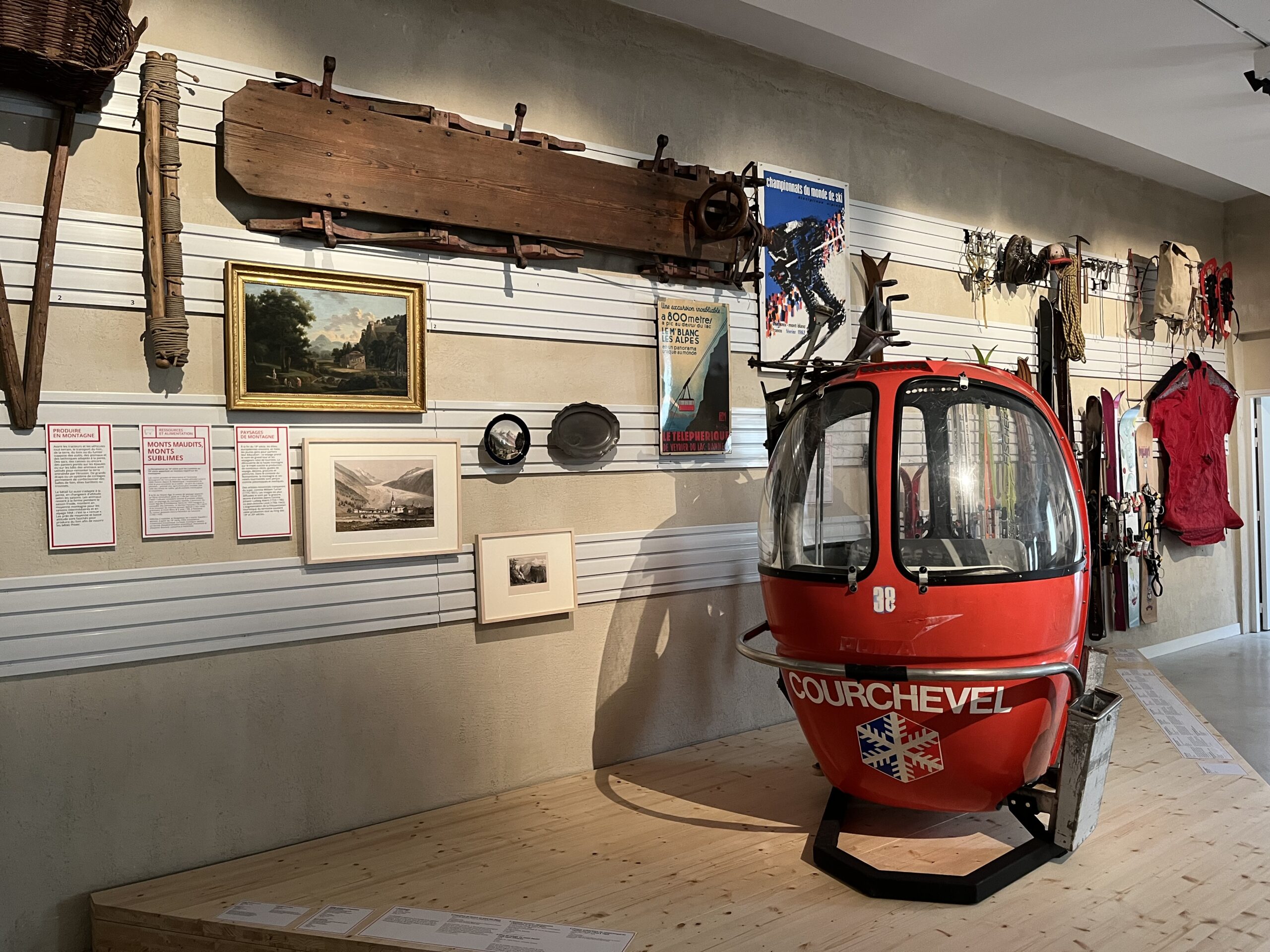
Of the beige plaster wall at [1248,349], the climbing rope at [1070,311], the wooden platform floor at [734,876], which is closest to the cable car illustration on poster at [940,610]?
the wooden platform floor at [734,876]

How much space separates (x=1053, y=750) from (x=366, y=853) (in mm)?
2372

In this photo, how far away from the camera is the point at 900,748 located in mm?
2975

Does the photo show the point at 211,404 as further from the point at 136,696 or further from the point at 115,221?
the point at 136,696

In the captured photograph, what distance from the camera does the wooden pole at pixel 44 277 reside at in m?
2.81

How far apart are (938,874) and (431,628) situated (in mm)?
1986

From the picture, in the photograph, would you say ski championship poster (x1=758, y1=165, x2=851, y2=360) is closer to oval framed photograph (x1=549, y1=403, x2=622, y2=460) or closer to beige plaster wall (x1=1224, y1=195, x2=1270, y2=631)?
oval framed photograph (x1=549, y1=403, x2=622, y2=460)

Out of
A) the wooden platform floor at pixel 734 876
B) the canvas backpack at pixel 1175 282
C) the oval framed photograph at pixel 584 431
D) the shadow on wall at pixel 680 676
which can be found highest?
the canvas backpack at pixel 1175 282

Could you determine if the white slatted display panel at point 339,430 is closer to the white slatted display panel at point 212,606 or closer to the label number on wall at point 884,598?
the white slatted display panel at point 212,606

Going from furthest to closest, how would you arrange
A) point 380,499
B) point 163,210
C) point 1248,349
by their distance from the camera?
point 1248,349 < point 380,499 < point 163,210

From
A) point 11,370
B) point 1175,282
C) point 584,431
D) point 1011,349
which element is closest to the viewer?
point 11,370

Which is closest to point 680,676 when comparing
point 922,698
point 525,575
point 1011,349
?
point 525,575

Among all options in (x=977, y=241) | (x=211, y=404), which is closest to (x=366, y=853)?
(x=211, y=404)

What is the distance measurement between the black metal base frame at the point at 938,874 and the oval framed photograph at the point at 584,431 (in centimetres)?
175

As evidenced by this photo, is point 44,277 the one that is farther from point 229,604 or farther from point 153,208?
point 229,604
